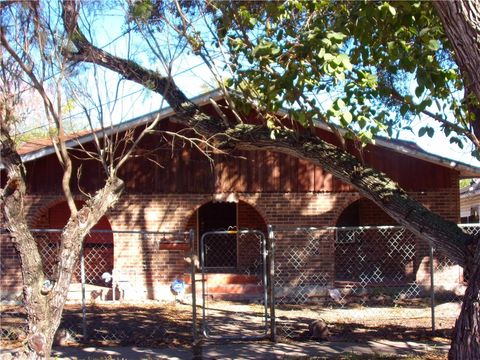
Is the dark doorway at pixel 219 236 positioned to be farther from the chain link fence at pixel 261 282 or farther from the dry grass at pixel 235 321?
the dry grass at pixel 235 321

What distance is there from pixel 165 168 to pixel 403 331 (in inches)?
250

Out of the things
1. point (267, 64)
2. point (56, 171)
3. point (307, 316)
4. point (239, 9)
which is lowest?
point (307, 316)

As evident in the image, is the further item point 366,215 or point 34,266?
point 366,215

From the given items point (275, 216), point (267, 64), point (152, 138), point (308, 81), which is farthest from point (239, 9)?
point (275, 216)

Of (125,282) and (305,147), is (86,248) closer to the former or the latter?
(125,282)

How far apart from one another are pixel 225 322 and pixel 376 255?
577cm

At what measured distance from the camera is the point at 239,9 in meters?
8.78

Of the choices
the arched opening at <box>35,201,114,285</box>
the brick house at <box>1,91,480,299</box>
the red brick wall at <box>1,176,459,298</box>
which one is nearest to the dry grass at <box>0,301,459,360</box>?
the red brick wall at <box>1,176,459,298</box>

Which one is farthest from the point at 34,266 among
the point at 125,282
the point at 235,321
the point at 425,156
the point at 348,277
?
the point at 348,277

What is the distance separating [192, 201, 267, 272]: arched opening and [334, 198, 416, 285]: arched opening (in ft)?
7.06

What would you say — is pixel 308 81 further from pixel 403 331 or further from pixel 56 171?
pixel 56 171

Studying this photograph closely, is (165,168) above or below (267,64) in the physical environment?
below

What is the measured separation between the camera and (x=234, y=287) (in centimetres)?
1356

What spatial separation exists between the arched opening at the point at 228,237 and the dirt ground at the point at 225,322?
7.07 ft
